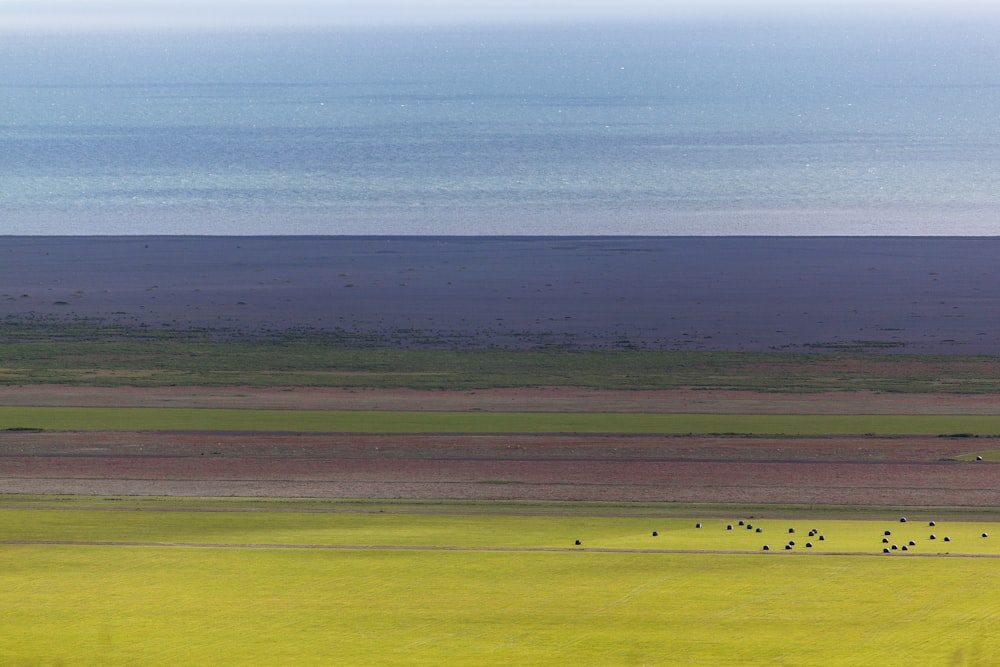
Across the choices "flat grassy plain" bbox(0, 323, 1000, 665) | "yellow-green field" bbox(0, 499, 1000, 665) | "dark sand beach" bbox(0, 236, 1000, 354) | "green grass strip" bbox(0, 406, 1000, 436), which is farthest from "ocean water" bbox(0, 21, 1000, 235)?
"yellow-green field" bbox(0, 499, 1000, 665)

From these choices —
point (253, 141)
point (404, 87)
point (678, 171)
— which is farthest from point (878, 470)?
point (404, 87)

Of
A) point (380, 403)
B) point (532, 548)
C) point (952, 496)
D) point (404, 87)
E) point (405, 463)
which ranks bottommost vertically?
point (532, 548)

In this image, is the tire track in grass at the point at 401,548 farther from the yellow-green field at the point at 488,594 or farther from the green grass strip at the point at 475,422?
the green grass strip at the point at 475,422

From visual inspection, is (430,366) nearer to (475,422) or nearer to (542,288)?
(475,422)

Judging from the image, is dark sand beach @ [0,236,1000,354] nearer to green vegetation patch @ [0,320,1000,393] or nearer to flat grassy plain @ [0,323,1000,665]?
green vegetation patch @ [0,320,1000,393]

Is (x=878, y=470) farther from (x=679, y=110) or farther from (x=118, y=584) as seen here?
(x=679, y=110)

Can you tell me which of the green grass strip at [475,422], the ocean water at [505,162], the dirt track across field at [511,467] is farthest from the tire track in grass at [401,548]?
the ocean water at [505,162]

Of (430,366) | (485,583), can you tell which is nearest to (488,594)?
(485,583)
